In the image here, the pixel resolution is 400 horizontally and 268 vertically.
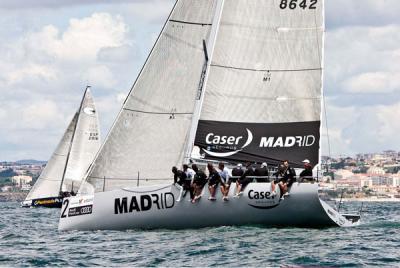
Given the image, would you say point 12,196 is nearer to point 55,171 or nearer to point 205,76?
point 55,171

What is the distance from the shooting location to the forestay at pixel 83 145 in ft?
221

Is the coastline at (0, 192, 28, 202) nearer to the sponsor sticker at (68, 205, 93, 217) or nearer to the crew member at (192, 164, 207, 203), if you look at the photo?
the sponsor sticker at (68, 205, 93, 217)

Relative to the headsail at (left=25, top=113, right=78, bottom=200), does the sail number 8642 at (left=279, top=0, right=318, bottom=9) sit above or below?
above

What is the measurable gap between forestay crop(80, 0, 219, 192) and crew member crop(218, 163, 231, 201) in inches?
101

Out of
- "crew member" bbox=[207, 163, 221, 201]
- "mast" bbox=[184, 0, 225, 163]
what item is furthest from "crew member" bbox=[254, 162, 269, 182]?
"mast" bbox=[184, 0, 225, 163]

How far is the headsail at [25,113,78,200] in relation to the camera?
70812 mm

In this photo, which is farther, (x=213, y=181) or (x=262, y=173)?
(x=262, y=173)

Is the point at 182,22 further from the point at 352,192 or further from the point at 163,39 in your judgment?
the point at 352,192

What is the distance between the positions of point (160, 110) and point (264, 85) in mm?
3206

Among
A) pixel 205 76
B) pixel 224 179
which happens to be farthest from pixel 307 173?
pixel 205 76

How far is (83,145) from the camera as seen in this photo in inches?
2665

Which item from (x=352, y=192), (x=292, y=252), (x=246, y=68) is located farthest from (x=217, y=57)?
(x=352, y=192)

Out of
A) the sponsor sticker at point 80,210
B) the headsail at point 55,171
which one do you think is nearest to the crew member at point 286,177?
the sponsor sticker at point 80,210

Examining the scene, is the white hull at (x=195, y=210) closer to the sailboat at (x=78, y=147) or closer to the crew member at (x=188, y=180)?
the crew member at (x=188, y=180)
